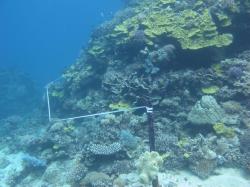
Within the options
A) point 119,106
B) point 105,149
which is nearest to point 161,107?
point 119,106

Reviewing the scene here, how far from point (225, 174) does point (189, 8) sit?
756 cm

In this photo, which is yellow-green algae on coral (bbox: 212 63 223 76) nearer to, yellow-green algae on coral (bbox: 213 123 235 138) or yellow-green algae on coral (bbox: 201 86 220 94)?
yellow-green algae on coral (bbox: 201 86 220 94)

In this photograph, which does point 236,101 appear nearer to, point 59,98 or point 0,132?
point 59,98

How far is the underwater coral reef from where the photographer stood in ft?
29.3

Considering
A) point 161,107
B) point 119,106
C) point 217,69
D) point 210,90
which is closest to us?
point 210,90

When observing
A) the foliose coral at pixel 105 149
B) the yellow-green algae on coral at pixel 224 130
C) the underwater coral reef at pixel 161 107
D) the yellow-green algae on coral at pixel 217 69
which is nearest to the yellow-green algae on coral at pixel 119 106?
the underwater coral reef at pixel 161 107

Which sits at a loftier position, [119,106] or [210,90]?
[210,90]

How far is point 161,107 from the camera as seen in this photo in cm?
1091

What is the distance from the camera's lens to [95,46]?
15.5 m

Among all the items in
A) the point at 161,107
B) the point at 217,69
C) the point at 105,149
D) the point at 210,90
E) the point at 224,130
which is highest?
the point at 217,69

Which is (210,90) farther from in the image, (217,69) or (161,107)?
(161,107)

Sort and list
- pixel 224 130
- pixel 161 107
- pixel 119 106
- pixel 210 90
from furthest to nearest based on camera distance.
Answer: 1. pixel 119 106
2. pixel 161 107
3. pixel 210 90
4. pixel 224 130

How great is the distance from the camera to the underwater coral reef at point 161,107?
895cm

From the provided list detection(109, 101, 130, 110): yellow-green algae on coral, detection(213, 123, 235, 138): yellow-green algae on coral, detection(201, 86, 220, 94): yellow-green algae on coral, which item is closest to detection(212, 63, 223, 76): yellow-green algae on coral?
detection(201, 86, 220, 94): yellow-green algae on coral
